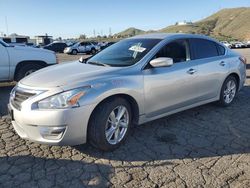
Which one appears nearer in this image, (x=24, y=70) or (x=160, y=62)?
(x=160, y=62)

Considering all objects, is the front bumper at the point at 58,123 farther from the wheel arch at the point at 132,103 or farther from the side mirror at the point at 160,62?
the side mirror at the point at 160,62

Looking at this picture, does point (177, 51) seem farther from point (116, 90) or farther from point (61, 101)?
point (61, 101)

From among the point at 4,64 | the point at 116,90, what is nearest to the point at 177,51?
the point at 116,90

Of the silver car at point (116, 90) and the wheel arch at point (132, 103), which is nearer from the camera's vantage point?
the silver car at point (116, 90)

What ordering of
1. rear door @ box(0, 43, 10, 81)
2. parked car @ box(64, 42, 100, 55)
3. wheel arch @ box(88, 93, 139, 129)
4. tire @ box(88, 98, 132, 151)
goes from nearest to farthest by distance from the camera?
tire @ box(88, 98, 132, 151)
wheel arch @ box(88, 93, 139, 129)
rear door @ box(0, 43, 10, 81)
parked car @ box(64, 42, 100, 55)

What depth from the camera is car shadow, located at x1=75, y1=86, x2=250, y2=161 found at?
412cm

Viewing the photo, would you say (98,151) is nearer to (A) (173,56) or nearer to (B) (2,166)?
(B) (2,166)

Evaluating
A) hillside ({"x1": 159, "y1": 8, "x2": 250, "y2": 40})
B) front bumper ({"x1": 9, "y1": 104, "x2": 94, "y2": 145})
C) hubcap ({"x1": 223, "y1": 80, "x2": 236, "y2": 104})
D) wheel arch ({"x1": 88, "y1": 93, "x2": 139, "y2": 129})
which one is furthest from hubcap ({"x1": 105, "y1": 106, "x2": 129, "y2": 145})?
hillside ({"x1": 159, "y1": 8, "x2": 250, "y2": 40})

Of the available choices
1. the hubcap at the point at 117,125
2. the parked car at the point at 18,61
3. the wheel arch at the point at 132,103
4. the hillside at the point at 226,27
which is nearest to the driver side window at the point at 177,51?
the wheel arch at the point at 132,103

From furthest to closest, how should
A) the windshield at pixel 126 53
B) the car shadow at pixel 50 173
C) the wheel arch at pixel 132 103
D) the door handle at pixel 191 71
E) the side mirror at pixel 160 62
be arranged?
the door handle at pixel 191 71
the windshield at pixel 126 53
the side mirror at pixel 160 62
the wheel arch at pixel 132 103
the car shadow at pixel 50 173

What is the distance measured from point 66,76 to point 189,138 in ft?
6.91

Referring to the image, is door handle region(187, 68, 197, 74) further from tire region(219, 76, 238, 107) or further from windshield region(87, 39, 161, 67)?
tire region(219, 76, 238, 107)

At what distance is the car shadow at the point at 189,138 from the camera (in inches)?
162

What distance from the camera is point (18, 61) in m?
8.22
